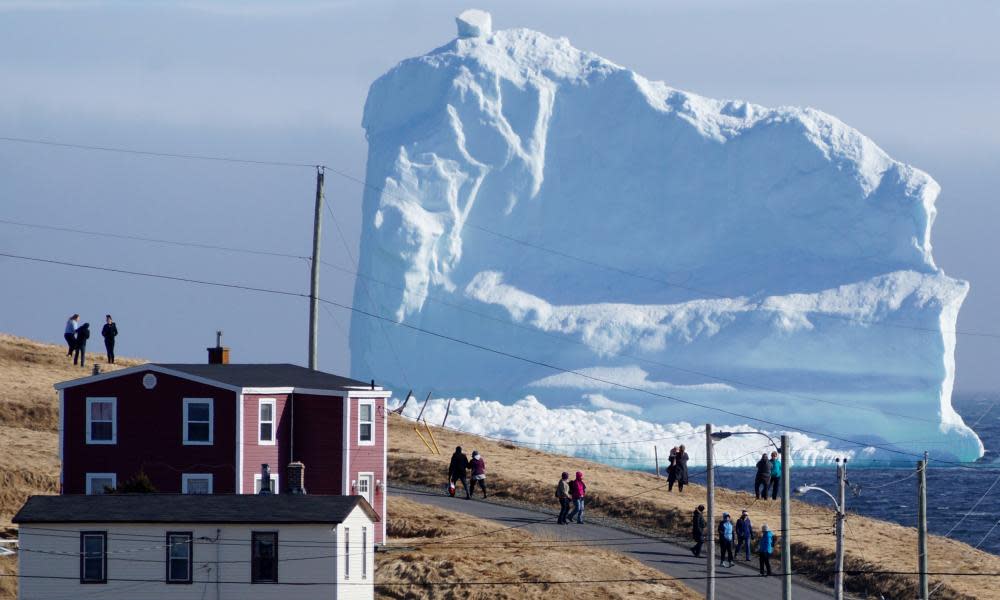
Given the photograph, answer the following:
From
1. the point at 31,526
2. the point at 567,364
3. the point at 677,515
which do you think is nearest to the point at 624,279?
the point at 567,364

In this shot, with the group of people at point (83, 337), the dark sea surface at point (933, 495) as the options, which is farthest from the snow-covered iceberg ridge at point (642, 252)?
the group of people at point (83, 337)

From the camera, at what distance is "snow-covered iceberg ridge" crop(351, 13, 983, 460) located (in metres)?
94.1

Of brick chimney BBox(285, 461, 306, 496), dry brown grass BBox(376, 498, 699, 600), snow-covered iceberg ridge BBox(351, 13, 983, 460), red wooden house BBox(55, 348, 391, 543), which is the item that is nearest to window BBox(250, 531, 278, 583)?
dry brown grass BBox(376, 498, 699, 600)

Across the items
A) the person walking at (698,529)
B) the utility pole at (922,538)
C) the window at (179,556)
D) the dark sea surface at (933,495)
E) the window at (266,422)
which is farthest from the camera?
the dark sea surface at (933,495)

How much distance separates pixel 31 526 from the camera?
35219 mm

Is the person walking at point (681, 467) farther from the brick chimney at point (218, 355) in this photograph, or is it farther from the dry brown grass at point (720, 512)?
the brick chimney at point (218, 355)

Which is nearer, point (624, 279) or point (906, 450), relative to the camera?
point (906, 450)

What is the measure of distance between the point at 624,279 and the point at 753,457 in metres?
12.9

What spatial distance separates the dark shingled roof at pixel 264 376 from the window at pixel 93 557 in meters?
7.50

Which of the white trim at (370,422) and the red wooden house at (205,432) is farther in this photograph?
the white trim at (370,422)

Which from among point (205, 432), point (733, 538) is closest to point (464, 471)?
point (733, 538)

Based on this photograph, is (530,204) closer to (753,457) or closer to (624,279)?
(624,279)

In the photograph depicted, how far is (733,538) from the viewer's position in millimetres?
45281

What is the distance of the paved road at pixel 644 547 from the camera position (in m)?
41.6
